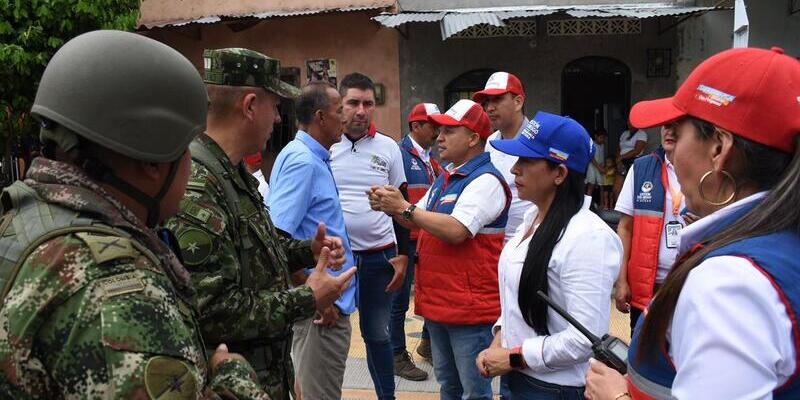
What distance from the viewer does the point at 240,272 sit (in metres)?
2.23

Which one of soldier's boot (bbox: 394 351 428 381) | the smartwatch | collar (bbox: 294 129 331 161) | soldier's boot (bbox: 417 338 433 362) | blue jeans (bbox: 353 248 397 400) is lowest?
soldier's boot (bbox: 417 338 433 362)

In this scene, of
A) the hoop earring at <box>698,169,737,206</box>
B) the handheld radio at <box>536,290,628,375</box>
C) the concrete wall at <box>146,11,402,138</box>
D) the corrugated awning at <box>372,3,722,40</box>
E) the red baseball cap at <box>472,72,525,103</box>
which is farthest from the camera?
the concrete wall at <box>146,11,402,138</box>

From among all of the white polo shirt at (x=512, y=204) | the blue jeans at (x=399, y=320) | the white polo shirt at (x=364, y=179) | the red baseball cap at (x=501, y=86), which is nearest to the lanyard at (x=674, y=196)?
the white polo shirt at (x=512, y=204)

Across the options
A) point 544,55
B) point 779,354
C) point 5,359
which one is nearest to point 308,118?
point 5,359

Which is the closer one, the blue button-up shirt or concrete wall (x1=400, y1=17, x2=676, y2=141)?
the blue button-up shirt

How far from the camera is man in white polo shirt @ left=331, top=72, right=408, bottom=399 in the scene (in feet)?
14.4

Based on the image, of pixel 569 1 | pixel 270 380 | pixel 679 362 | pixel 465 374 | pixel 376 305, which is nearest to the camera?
pixel 679 362

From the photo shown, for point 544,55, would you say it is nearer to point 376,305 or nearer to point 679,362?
point 376,305

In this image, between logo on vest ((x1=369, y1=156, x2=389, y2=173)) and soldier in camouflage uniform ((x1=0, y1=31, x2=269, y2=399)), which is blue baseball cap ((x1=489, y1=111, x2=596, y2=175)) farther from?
logo on vest ((x1=369, y1=156, x2=389, y2=173))

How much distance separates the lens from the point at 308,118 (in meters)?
3.85

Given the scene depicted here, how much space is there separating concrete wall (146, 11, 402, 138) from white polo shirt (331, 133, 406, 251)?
22.9 ft

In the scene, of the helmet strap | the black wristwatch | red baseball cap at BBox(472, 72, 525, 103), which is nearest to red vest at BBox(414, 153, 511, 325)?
the black wristwatch

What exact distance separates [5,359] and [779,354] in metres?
1.39

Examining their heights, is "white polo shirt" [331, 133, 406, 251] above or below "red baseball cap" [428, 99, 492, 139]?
below
